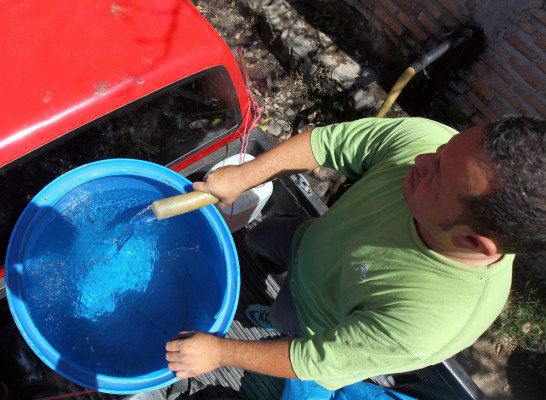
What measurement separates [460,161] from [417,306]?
442mm

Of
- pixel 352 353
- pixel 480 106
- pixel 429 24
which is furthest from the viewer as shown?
pixel 480 106

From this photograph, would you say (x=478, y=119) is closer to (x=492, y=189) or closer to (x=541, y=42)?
(x=541, y=42)

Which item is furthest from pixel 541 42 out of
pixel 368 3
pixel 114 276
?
pixel 114 276

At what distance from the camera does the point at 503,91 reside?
293 cm

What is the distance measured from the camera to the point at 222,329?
1.55 metres

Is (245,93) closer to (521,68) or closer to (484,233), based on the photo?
(484,233)

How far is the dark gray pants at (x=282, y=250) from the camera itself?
1.92 m

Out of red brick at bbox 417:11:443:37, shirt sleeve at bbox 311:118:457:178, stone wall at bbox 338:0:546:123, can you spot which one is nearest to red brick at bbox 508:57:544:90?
stone wall at bbox 338:0:546:123

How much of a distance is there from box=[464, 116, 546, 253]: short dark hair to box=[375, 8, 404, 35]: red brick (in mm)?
2517

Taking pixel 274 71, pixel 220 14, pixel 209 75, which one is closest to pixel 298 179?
pixel 209 75

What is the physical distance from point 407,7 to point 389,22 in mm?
180

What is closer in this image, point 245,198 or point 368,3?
point 245,198

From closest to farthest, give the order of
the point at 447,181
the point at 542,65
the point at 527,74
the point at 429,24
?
the point at 447,181 → the point at 542,65 → the point at 527,74 → the point at 429,24

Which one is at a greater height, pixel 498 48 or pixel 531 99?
pixel 498 48
